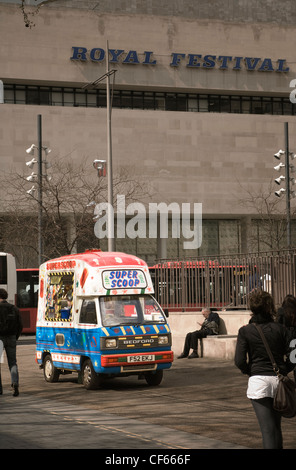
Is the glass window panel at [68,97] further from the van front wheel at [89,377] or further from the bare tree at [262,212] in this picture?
the van front wheel at [89,377]

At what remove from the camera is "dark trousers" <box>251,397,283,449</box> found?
725 centimetres

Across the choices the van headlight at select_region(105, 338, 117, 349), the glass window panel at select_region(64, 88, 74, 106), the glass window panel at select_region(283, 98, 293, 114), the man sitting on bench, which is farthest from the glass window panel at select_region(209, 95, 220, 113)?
the van headlight at select_region(105, 338, 117, 349)

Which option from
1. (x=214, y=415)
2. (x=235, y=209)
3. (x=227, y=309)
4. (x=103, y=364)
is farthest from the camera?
(x=235, y=209)

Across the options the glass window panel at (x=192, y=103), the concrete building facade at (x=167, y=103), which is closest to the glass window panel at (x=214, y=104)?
the concrete building facade at (x=167, y=103)

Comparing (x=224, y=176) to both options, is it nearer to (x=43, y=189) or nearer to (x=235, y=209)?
Answer: (x=235, y=209)

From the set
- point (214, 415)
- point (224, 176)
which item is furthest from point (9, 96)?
point (214, 415)

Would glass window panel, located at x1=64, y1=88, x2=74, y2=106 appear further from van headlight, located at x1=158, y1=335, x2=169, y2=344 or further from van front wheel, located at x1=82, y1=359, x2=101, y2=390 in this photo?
van front wheel, located at x1=82, y1=359, x2=101, y2=390

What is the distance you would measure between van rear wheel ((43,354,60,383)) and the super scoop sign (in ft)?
7.70

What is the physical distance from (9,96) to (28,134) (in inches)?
121

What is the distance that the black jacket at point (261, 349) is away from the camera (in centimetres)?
745

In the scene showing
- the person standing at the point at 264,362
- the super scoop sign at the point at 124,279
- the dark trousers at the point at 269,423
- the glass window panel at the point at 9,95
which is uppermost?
the glass window panel at the point at 9,95

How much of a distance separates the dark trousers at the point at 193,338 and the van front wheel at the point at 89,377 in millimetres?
6031

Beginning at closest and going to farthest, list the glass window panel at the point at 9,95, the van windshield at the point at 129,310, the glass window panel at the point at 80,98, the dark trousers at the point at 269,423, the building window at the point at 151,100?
the dark trousers at the point at 269,423
the van windshield at the point at 129,310
the glass window panel at the point at 9,95
the building window at the point at 151,100
the glass window panel at the point at 80,98
